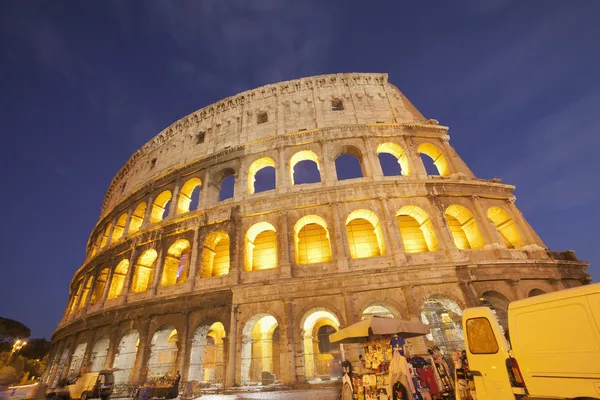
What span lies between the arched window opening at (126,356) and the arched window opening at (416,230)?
51.2 feet

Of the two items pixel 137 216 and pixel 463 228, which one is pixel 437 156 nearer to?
pixel 463 228

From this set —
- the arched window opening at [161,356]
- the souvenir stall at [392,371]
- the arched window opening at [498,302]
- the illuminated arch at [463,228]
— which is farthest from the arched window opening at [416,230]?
the arched window opening at [161,356]

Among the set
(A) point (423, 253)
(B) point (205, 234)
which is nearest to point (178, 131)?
(B) point (205, 234)

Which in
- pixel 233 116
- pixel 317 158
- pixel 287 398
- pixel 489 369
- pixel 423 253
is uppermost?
pixel 233 116

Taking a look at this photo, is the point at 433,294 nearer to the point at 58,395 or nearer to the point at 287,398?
the point at 287,398

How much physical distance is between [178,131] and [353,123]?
14.3 meters

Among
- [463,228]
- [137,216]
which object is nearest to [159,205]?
[137,216]

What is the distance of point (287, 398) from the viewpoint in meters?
9.11

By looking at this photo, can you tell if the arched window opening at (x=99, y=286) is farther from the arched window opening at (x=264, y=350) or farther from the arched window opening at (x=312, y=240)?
the arched window opening at (x=312, y=240)

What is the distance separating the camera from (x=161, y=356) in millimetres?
15391

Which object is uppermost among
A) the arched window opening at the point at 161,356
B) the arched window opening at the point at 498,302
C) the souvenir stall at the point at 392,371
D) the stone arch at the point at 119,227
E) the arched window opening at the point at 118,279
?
the stone arch at the point at 119,227

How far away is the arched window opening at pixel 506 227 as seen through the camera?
51.9 ft

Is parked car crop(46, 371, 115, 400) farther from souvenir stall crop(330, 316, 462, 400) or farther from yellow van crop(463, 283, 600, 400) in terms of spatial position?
yellow van crop(463, 283, 600, 400)

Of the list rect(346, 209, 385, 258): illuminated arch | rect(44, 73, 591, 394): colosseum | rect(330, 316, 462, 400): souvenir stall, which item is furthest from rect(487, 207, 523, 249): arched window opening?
rect(330, 316, 462, 400): souvenir stall
